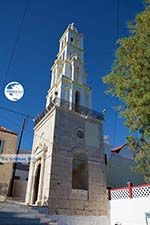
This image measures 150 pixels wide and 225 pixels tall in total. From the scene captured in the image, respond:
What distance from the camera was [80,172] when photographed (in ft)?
48.0

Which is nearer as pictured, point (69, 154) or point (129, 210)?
point (129, 210)

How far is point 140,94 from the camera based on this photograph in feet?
23.3

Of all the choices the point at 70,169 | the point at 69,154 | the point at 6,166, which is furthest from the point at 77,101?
the point at 6,166

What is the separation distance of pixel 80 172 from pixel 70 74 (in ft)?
26.4

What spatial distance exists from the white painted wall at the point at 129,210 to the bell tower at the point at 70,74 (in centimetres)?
699

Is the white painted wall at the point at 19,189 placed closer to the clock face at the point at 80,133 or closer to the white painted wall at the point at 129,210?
the clock face at the point at 80,133

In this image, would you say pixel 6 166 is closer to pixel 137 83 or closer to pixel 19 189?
pixel 19 189

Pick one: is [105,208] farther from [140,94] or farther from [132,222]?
[140,94]

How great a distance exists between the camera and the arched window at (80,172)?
1342 cm

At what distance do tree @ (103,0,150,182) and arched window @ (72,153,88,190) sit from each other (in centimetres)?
633

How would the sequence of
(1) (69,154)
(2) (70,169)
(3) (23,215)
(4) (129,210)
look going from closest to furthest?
(3) (23,215) < (4) (129,210) < (2) (70,169) < (1) (69,154)

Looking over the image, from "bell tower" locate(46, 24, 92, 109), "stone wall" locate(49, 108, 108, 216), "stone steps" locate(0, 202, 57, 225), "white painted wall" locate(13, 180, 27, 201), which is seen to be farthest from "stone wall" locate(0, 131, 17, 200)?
"stone wall" locate(49, 108, 108, 216)

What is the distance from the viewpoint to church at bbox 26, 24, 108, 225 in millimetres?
11758

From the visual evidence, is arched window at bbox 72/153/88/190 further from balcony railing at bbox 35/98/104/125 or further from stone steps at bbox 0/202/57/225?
stone steps at bbox 0/202/57/225
